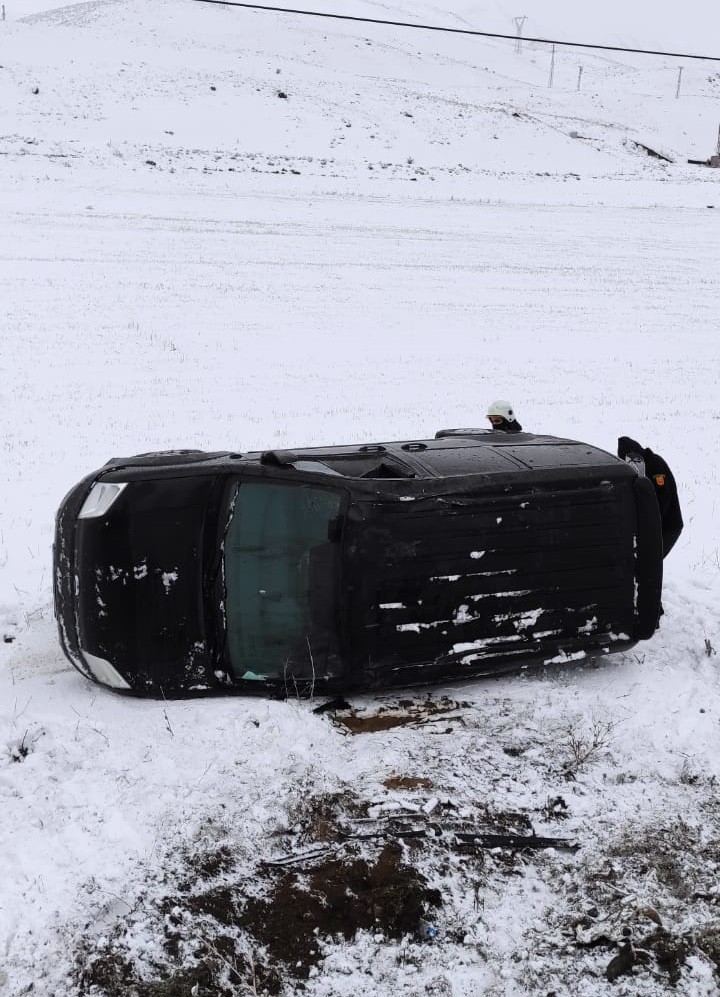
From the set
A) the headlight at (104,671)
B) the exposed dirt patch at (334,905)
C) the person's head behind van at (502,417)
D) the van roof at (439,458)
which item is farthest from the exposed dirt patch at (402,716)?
the person's head behind van at (502,417)

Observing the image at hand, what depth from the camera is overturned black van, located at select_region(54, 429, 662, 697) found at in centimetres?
492

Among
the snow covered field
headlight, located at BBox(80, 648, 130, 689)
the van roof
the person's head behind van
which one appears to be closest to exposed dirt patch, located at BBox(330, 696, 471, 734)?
the snow covered field

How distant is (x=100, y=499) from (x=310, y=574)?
126 cm

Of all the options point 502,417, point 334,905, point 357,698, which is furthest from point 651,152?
point 334,905

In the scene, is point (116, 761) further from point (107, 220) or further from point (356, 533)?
point (107, 220)

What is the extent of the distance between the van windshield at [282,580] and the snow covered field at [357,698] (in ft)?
0.98

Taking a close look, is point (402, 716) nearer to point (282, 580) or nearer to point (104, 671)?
point (282, 580)

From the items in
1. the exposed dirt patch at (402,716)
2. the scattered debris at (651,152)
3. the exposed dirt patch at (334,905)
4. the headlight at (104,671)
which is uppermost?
the scattered debris at (651,152)

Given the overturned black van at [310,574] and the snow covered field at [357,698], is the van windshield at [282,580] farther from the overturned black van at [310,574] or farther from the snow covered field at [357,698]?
the snow covered field at [357,698]

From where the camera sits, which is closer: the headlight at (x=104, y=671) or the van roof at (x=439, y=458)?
the headlight at (x=104, y=671)

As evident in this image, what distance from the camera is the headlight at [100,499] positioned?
5039 millimetres

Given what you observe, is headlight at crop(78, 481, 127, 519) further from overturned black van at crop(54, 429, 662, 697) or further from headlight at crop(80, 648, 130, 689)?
headlight at crop(80, 648, 130, 689)

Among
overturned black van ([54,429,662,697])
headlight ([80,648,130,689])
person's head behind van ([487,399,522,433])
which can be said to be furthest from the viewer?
person's head behind van ([487,399,522,433])

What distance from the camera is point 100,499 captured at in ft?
16.8
